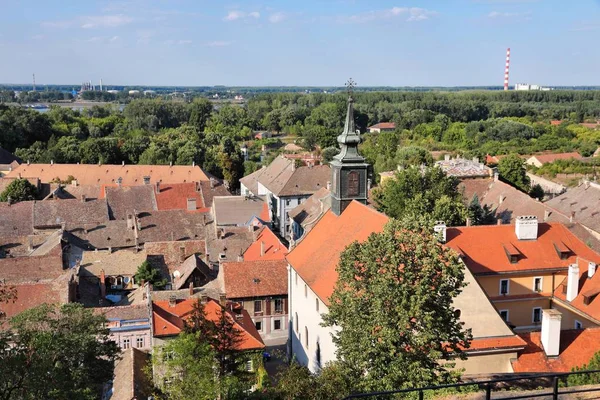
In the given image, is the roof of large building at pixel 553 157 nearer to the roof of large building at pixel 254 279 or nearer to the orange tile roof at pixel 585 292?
the orange tile roof at pixel 585 292

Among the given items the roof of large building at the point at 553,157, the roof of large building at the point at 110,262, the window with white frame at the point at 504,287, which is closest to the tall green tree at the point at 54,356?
the roof of large building at the point at 110,262

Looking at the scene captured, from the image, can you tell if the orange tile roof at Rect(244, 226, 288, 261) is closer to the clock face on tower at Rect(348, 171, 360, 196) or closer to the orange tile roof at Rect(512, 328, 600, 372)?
the clock face on tower at Rect(348, 171, 360, 196)

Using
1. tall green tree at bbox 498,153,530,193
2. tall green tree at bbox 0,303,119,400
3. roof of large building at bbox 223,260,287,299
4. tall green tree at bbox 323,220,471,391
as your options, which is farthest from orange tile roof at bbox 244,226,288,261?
tall green tree at bbox 498,153,530,193

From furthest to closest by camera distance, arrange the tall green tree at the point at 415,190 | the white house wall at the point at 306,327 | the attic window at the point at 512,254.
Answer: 1. the tall green tree at the point at 415,190
2. the attic window at the point at 512,254
3. the white house wall at the point at 306,327

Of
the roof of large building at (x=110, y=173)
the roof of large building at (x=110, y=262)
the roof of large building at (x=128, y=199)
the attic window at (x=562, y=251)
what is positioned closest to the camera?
the attic window at (x=562, y=251)

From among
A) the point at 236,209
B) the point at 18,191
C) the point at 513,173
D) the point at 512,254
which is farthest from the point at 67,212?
the point at 513,173

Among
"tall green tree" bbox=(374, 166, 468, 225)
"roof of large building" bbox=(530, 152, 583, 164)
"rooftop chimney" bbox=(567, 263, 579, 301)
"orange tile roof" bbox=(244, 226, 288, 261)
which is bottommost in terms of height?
"orange tile roof" bbox=(244, 226, 288, 261)
